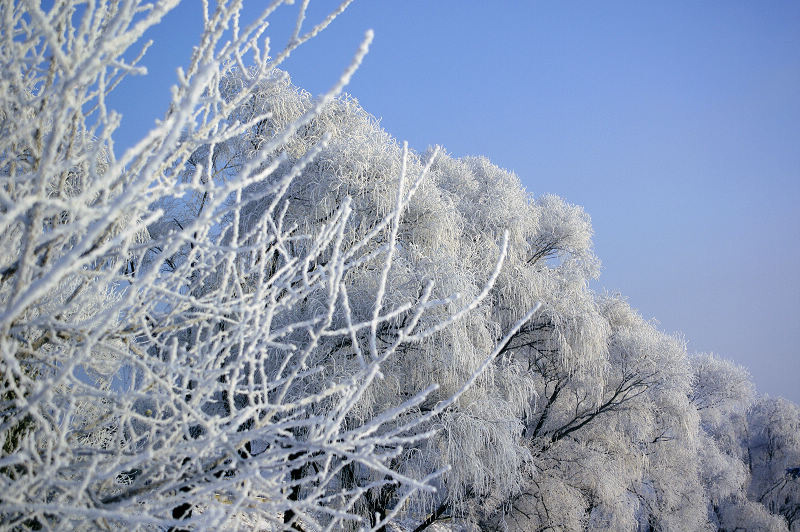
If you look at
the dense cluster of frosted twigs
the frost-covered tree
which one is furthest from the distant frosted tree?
the frost-covered tree

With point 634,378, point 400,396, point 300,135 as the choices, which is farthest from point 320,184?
point 634,378

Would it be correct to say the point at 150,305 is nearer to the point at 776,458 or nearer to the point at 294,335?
the point at 294,335

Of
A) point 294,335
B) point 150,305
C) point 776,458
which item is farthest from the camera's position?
point 776,458

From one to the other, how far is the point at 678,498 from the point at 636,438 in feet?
10.0

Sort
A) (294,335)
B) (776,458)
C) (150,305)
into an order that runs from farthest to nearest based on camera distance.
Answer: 1. (776,458)
2. (294,335)
3. (150,305)

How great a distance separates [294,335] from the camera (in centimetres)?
642

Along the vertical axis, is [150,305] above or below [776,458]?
below

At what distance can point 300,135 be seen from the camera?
7.83m

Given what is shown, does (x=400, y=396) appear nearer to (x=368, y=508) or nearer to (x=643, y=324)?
(x=368, y=508)

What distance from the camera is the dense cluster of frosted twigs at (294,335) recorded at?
1.05 m

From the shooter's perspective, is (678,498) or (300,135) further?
(678,498)

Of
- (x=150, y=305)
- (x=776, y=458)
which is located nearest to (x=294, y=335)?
(x=150, y=305)

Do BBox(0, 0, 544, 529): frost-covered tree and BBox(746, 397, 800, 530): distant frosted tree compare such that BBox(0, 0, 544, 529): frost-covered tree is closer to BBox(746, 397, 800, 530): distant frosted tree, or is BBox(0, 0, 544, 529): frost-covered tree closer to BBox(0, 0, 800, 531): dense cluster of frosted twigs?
BBox(0, 0, 800, 531): dense cluster of frosted twigs

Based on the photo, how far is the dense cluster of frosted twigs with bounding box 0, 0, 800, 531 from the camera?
3.45 feet
